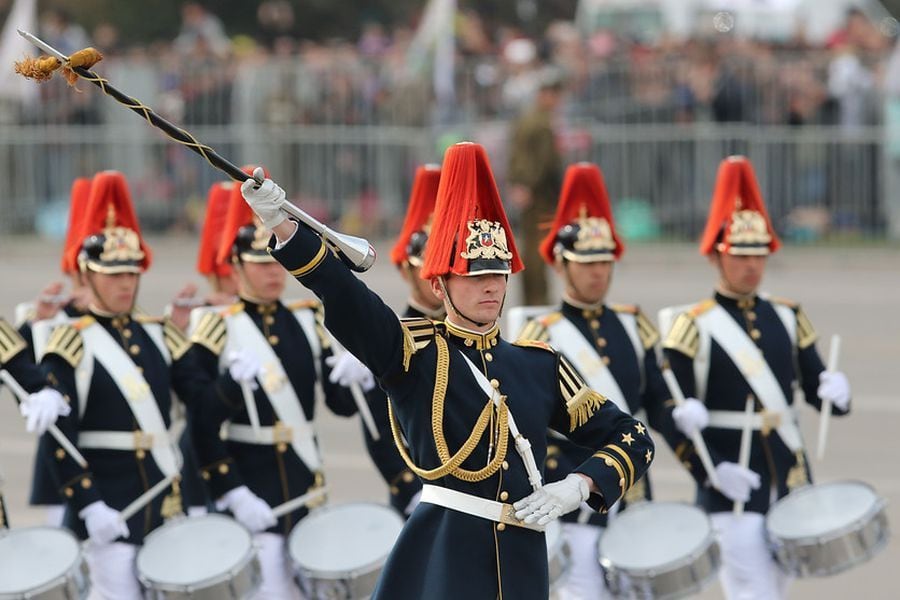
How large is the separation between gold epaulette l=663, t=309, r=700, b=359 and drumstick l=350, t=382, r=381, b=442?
1.29 metres

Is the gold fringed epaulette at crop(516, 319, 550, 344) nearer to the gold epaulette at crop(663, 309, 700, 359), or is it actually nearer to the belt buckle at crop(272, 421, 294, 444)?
the gold epaulette at crop(663, 309, 700, 359)

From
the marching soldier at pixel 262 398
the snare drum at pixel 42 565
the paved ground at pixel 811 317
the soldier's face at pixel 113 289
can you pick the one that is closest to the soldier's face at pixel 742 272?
the marching soldier at pixel 262 398

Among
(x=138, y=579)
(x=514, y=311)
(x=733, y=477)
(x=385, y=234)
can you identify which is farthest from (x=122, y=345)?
(x=385, y=234)

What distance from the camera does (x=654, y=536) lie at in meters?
7.81

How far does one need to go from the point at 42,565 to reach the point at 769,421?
121 inches

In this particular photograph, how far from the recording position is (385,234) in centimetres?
2050

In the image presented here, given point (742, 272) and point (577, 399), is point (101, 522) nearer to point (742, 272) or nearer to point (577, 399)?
point (577, 399)

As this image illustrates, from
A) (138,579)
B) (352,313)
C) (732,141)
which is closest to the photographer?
(352,313)

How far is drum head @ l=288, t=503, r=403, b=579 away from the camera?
7.57 meters

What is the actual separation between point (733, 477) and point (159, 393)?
7.81 feet

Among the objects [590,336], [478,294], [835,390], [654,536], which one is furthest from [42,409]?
[835,390]

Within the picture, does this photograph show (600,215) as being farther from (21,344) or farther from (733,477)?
(21,344)

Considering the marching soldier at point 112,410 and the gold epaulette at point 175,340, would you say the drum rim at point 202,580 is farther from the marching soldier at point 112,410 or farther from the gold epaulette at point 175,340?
the gold epaulette at point 175,340

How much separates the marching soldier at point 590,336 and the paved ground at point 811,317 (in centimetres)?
163
